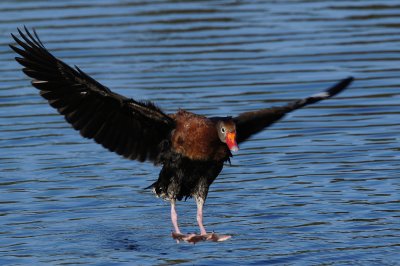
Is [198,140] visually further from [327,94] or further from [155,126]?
[327,94]

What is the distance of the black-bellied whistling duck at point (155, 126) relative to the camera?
948cm

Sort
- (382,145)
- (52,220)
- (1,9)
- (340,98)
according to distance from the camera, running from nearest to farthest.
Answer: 1. (52,220)
2. (382,145)
3. (340,98)
4. (1,9)

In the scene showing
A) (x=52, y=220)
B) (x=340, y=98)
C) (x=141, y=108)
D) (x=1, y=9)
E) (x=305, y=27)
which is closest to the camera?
(x=141, y=108)

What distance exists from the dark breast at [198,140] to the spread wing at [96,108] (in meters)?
0.15

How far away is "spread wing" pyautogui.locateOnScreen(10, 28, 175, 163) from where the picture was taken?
9.45m

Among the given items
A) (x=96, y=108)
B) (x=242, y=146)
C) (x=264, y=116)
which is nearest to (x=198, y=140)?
(x=264, y=116)

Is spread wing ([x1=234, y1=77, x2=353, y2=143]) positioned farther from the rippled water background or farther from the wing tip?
the rippled water background

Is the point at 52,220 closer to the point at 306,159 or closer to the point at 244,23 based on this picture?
the point at 306,159

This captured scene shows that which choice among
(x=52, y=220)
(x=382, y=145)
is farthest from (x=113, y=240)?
(x=382, y=145)

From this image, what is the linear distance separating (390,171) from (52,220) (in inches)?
133

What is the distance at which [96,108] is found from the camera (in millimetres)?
9875

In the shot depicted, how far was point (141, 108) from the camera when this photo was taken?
9.69 m

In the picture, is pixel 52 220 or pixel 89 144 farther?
pixel 89 144

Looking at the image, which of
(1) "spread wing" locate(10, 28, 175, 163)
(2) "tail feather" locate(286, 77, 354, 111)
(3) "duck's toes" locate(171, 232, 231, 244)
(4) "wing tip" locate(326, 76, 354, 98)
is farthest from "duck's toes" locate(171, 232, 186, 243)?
(4) "wing tip" locate(326, 76, 354, 98)
